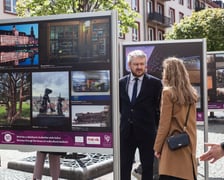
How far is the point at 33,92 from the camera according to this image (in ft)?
16.9

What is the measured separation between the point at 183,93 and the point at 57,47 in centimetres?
154

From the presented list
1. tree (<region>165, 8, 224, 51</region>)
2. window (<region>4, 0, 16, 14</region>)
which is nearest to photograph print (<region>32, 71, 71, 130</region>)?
window (<region>4, 0, 16, 14</region>)

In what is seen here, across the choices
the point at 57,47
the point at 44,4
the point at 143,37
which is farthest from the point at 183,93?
the point at 143,37

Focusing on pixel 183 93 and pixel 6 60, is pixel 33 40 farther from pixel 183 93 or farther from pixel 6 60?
pixel 183 93

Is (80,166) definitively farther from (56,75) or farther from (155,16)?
(155,16)

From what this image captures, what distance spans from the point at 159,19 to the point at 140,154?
3795 cm

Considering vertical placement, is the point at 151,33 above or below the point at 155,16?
below

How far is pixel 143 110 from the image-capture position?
18.2 feet

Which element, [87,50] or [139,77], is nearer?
[87,50]

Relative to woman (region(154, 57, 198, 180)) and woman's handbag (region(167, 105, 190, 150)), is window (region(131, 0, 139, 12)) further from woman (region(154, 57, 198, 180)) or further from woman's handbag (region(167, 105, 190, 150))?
woman's handbag (region(167, 105, 190, 150))

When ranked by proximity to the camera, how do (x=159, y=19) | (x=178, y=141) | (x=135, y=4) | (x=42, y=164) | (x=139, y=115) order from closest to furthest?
(x=178, y=141) < (x=139, y=115) < (x=42, y=164) < (x=135, y=4) < (x=159, y=19)

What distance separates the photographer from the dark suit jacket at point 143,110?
18.1 ft

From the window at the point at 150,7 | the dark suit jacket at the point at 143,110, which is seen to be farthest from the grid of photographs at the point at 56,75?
the window at the point at 150,7

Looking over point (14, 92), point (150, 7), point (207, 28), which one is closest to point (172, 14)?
point (150, 7)
